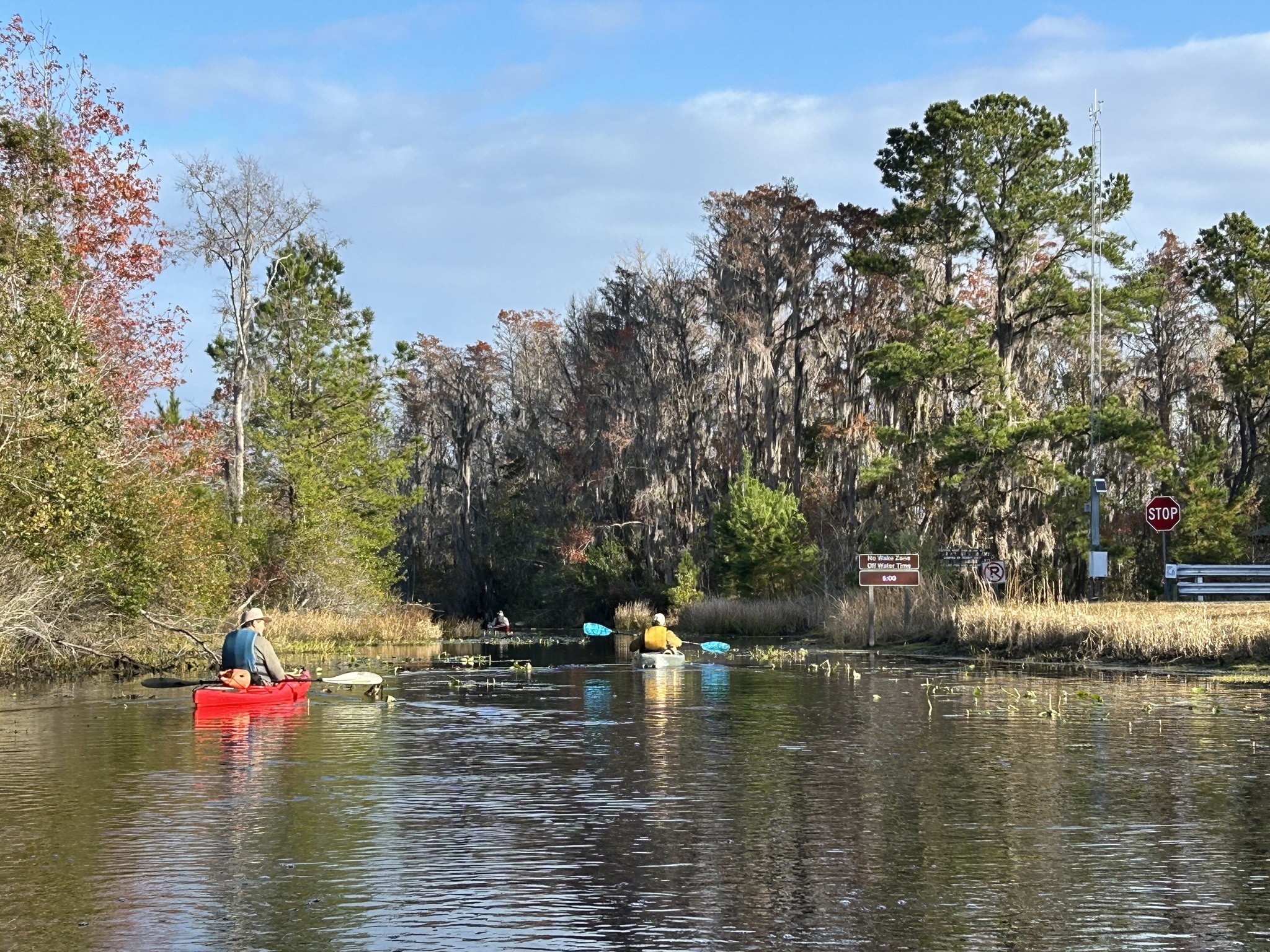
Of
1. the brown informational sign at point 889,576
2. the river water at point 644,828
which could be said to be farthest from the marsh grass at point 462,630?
the river water at point 644,828

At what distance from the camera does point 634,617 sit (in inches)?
2660

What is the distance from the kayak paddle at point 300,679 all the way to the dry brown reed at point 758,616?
2557 centimetres

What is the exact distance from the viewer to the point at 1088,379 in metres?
64.9

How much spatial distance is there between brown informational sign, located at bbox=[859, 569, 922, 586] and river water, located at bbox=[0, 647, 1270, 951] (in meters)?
16.7

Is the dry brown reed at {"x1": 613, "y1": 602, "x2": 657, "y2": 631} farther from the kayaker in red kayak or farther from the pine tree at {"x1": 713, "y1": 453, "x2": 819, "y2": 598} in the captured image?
the kayaker in red kayak

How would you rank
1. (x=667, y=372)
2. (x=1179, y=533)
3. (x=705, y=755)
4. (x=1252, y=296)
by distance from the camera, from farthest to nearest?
1. (x=667, y=372)
2. (x=1252, y=296)
3. (x=1179, y=533)
4. (x=705, y=755)

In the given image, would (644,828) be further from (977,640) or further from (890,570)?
(890,570)

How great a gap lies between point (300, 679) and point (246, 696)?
1.85 meters

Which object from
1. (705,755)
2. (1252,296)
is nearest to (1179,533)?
(1252,296)

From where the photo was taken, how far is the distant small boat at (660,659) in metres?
37.6

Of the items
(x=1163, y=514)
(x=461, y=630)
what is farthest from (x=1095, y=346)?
(x=461, y=630)

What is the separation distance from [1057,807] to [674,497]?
55.8 meters

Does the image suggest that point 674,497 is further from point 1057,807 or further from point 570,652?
point 1057,807

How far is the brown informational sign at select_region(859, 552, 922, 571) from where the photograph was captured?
4281 centimetres
